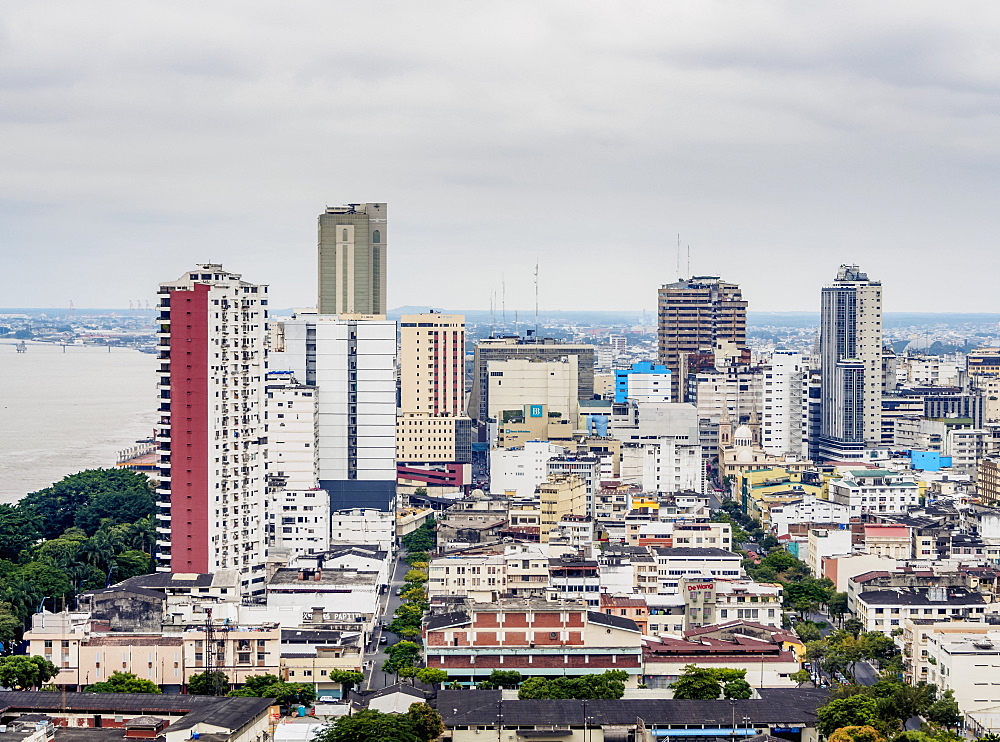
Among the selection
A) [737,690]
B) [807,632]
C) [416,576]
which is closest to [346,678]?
[737,690]

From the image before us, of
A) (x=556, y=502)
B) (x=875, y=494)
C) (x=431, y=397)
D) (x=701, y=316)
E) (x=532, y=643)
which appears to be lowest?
(x=532, y=643)

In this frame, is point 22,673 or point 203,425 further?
point 203,425

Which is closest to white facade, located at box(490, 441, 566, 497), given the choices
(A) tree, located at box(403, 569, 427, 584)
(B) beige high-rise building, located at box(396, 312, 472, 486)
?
(B) beige high-rise building, located at box(396, 312, 472, 486)

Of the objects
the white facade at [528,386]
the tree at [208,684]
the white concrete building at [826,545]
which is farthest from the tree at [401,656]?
the white facade at [528,386]

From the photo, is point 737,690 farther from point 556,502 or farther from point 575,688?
point 556,502

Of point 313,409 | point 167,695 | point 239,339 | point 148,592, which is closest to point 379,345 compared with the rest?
point 313,409

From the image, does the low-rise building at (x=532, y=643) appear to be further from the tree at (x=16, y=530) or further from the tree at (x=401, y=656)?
the tree at (x=16, y=530)

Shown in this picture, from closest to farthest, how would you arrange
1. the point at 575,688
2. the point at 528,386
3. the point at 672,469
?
the point at 575,688 → the point at 672,469 → the point at 528,386

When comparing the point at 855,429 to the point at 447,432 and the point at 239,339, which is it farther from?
the point at 239,339
